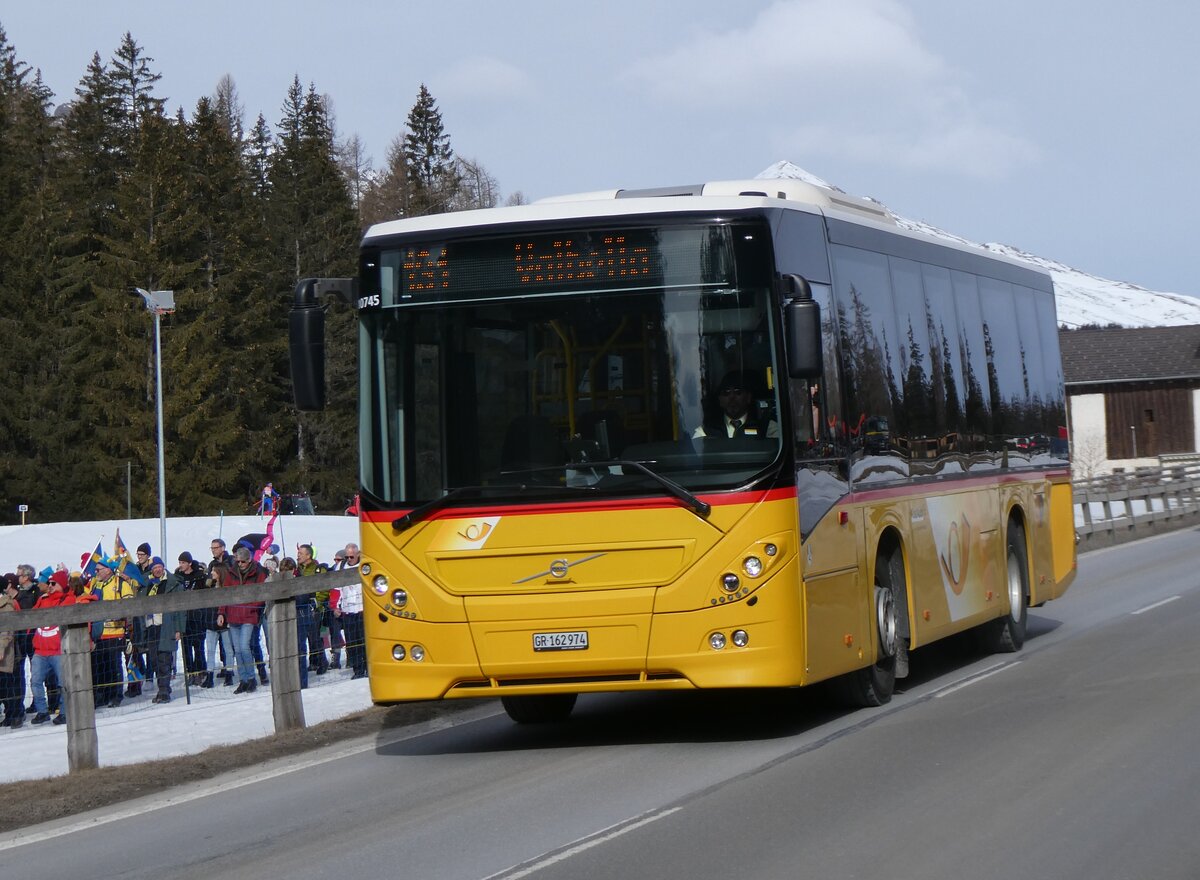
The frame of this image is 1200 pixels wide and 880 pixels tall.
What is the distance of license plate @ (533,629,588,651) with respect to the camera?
1021 centimetres

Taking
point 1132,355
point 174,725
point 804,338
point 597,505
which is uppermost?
point 1132,355

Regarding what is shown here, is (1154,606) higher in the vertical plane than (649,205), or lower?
lower

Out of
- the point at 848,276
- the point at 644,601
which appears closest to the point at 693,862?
the point at 644,601

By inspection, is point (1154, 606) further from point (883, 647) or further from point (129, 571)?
point (129, 571)

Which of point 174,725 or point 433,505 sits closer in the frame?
point 433,505

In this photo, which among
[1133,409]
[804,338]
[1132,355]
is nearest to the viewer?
[804,338]

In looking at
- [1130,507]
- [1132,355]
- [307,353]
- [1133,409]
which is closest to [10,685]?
[307,353]

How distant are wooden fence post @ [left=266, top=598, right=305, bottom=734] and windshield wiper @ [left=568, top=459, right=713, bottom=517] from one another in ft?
12.8

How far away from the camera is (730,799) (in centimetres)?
859

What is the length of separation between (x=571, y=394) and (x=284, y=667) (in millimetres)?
3993

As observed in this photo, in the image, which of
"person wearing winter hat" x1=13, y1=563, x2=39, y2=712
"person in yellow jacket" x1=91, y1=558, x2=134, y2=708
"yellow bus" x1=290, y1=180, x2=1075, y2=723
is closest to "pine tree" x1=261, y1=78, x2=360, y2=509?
"person wearing winter hat" x1=13, y1=563, x2=39, y2=712

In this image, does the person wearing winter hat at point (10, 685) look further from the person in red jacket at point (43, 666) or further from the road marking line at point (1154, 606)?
the road marking line at point (1154, 606)

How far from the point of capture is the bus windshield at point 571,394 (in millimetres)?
10172

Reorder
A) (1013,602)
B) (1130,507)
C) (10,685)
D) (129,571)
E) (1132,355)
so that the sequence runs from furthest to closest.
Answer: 1. (1132,355)
2. (1130,507)
3. (129,571)
4. (10,685)
5. (1013,602)
